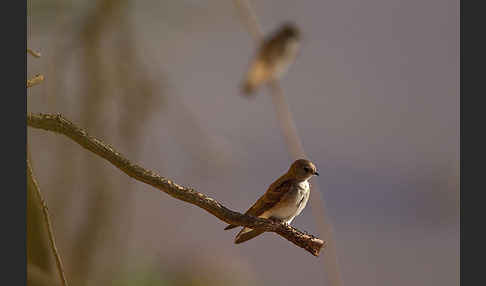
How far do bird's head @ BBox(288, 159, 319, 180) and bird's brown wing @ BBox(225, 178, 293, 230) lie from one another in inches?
0.8

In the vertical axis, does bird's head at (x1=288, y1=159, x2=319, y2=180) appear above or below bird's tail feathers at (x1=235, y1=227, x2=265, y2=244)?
above

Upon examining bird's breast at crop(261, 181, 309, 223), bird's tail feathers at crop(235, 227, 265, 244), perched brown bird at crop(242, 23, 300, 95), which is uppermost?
perched brown bird at crop(242, 23, 300, 95)

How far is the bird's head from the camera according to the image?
82 centimetres

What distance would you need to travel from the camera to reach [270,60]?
0.79 meters

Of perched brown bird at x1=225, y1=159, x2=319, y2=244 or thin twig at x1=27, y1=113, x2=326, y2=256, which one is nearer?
thin twig at x1=27, y1=113, x2=326, y2=256

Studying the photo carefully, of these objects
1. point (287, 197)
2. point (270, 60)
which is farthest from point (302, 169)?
point (270, 60)

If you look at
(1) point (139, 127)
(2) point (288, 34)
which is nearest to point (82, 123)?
(1) point (139, 127)

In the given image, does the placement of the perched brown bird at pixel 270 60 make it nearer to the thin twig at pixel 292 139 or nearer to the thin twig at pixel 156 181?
the thin twig at pixel 292 139

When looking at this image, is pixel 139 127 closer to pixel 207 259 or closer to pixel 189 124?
pixel 189 124

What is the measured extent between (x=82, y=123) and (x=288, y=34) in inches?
27.6

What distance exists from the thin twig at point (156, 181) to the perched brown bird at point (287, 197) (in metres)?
0.13

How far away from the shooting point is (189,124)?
1375mm

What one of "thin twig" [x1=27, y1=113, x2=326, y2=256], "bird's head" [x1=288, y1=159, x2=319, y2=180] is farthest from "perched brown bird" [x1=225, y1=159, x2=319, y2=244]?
"thin twig" [x1=27, y1=113, x2=326, y2=256]

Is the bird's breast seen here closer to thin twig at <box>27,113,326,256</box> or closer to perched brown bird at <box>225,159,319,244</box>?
perched brown bird at <box>225,159,319,244</box>
